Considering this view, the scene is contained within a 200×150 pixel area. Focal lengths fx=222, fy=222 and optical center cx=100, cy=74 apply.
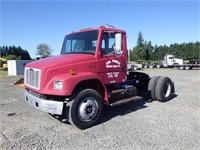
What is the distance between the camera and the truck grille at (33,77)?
A: 577 centimetres

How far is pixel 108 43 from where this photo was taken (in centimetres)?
665

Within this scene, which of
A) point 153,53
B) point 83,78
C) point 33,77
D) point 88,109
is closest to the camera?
point 83,78

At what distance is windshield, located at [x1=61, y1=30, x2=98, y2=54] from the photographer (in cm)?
653

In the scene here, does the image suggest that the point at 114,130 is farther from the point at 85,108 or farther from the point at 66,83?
the point at 66,83

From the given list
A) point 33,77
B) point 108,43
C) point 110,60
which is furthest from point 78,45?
point 33,77

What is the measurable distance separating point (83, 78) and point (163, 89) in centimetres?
418

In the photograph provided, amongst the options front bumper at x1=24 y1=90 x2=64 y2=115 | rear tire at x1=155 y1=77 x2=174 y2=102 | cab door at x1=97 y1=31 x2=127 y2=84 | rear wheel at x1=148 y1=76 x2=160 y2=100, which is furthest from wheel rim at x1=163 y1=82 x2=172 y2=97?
front bumper at x1=24 y1=90 x2=64 y2=115

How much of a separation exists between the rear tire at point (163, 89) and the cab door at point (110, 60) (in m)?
2.10

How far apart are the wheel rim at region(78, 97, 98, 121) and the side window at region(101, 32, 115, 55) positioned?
1.53 metres

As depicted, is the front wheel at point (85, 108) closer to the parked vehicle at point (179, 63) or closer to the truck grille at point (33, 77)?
the truck grille at point (33, 77)

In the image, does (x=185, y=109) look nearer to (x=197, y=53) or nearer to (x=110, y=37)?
(x=110, y=37)

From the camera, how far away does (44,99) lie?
18.7ft

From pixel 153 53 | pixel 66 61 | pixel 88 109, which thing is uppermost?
pixel 153 53

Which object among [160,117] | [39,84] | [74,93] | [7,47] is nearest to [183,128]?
[160,117]
